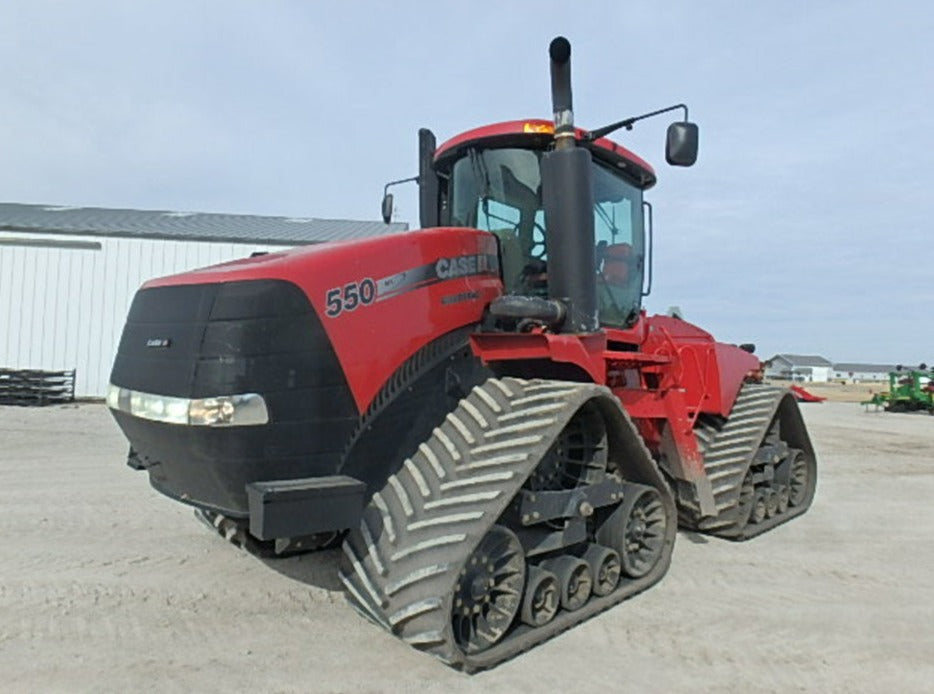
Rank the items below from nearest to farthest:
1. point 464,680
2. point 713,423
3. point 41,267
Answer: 1. point 464,680
2. point 713,423
3. point 41,267

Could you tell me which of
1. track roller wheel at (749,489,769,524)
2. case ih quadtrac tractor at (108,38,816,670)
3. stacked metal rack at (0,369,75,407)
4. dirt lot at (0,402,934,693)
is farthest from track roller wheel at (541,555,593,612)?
stacked metal rack at (0,369,75,407)

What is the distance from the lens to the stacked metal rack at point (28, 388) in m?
16.3

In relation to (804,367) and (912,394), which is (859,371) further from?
(912,394)

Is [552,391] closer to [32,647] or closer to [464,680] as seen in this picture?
[464,680]

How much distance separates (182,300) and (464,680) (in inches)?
81.7

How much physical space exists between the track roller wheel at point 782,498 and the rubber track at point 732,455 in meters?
0.14

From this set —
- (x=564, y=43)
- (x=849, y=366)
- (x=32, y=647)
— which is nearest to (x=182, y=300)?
(x=32, y=647)

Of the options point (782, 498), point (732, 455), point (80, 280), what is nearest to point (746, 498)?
point (732, 455)

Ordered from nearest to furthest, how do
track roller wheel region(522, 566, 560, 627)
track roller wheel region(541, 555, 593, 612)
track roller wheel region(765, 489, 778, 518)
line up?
track roller wheel region(522, 566, 560, 627) < track roller wheel region(541, 555, 593, 612) < track roller wheel region(765, 489, 778, 518)

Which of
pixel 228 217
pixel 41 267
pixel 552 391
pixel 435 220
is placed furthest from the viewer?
pixel 228 217

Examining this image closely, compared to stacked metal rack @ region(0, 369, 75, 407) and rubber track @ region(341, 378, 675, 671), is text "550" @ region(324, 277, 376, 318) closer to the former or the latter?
rubber track @ region(341, 378, 675, 671)

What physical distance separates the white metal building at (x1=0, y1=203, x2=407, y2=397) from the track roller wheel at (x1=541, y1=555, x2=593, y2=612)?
16002mm

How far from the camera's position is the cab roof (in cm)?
412

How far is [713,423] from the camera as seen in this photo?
567 centimetres
